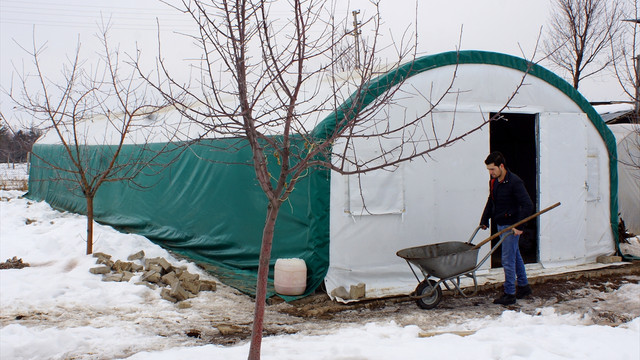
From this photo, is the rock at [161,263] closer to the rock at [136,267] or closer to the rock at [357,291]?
the rock at [136,267]

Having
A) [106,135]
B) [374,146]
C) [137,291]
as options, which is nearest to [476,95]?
[374,146]

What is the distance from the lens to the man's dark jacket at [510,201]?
19.3ft

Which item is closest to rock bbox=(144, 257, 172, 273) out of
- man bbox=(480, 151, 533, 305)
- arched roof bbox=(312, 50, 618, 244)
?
arched roof bbox=(312, 50, 618, 244)

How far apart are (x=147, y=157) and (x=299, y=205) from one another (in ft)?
15.2

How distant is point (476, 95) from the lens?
727 centimetres

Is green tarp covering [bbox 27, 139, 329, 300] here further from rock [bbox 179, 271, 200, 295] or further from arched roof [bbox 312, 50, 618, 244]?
arched roof [bbox 312, 50, 618, 244]

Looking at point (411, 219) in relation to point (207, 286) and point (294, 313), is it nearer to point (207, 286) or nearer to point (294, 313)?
point (294, 313)

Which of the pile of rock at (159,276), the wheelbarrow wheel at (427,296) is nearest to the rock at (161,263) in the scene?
the pile of rock at (159,276)

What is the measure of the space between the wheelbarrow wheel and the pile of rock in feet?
8.62

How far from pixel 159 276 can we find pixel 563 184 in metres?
5.80

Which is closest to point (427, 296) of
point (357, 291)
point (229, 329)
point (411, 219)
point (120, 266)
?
point (357, 291)

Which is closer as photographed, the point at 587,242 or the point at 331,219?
the point at 331,219

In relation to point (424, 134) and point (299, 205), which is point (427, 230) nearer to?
point (424, 134)

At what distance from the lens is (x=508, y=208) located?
6.06 metres
